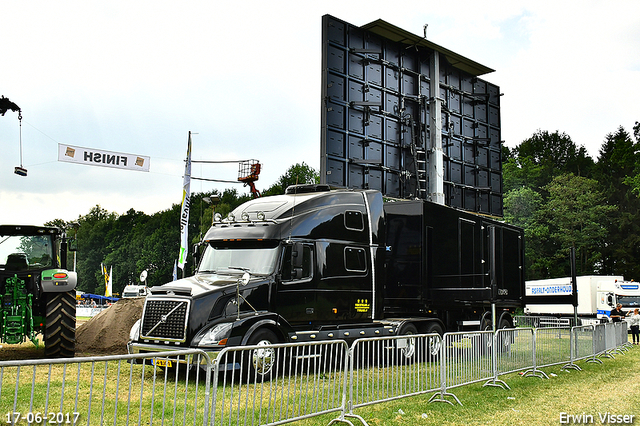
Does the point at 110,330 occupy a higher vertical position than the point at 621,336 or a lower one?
higher

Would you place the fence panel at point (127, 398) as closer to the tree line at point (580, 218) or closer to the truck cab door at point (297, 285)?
the truck cab door at point (297, 285)

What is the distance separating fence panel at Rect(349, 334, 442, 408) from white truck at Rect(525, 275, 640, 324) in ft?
89.4

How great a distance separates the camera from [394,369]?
25.8 ft

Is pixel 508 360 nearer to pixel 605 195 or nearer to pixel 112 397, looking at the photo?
pixel 112 397

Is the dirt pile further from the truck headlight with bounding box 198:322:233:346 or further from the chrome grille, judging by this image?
the truck headlight with bounding box 198:322:233:346

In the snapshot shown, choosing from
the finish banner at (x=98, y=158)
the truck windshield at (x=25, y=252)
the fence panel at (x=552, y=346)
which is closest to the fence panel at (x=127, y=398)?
the truck windshield at (x=25, y=252)

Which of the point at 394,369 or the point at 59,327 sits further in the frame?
the point at 59,327

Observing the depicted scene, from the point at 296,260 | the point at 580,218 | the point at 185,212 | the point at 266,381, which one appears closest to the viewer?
the point at 266,381

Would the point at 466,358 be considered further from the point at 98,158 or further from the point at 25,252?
the point at 98,158

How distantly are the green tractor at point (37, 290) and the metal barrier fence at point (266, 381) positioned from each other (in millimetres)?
2413

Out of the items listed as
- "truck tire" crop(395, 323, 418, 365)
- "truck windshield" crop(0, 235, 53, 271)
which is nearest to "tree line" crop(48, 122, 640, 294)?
"truck windshield" crop(0, 235, 53, 271)

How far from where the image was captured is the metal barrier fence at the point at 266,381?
5348mm

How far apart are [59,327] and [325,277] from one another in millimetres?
5431

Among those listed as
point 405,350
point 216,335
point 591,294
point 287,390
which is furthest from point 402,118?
A: point 591,294
